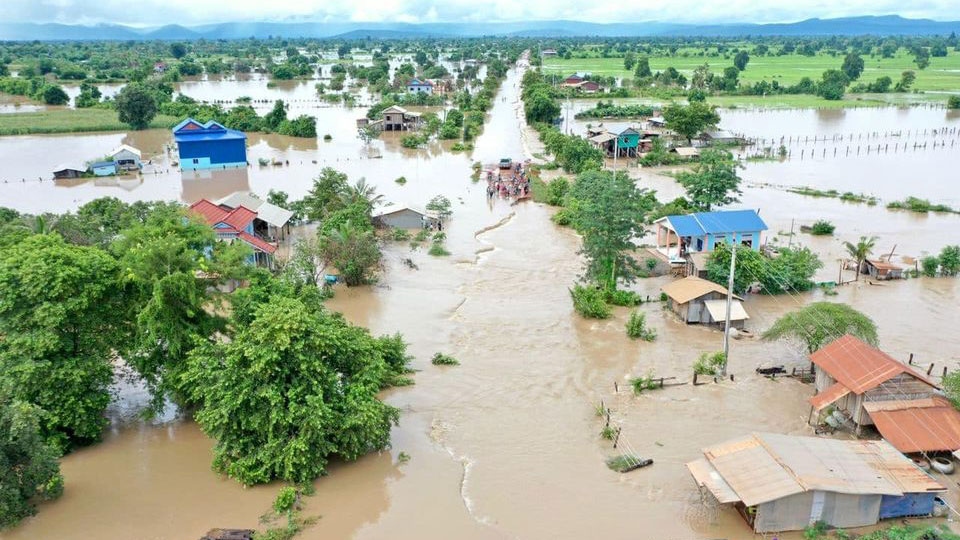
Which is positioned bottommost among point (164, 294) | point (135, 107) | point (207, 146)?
point (207, 146)

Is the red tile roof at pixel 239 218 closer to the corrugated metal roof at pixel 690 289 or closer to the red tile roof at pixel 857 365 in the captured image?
the corrugated metal roof at pixel 690 289

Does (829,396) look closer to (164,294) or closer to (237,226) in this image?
(164,294)

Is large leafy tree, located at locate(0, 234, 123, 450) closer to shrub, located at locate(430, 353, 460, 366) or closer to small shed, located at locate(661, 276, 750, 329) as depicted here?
shrub, located at locate(430, 353, 460, 366)

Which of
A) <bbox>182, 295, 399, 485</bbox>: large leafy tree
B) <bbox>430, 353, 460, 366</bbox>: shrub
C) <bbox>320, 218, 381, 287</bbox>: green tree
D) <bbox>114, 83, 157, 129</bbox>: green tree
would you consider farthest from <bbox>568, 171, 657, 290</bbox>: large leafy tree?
<bbox>114, 83, 157, 129</bbox>: green tree

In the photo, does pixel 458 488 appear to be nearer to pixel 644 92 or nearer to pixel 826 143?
pixel 826 143

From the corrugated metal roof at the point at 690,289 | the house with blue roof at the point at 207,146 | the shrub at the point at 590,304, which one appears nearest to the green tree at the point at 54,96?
the house with blue roof at the point at 207,146

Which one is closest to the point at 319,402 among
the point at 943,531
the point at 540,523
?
the point at 540,523

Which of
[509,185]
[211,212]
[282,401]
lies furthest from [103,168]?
[282,401]
